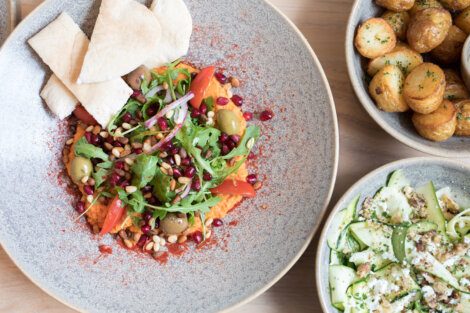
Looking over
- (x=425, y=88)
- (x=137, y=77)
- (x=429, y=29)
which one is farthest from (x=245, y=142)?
(x=429, y=29)

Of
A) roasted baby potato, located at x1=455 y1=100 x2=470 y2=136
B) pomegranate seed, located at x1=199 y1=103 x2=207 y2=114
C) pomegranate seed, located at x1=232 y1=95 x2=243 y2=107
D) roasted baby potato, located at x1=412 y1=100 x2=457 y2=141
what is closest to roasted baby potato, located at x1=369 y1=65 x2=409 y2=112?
roasted baby potato, located at x1=412 y1=100 x2=457 y2=141

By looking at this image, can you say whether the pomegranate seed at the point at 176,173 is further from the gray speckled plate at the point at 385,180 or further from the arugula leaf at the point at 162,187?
the gray speckled plate at the point at 385,180

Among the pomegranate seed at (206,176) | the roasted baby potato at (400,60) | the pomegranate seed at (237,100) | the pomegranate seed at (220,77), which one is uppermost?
the roasted baby potato at (400,60)

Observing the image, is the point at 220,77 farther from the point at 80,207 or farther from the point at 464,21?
the point at 464,21

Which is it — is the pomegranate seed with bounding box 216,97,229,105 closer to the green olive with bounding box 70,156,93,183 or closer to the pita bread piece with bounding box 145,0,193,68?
the pita bread piece with bounding box 145,0,193,68

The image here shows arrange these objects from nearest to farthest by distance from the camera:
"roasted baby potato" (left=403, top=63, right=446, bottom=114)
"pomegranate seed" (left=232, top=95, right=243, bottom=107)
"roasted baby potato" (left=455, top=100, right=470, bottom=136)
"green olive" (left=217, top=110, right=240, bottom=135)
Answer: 1. "roasted baby potato" (left=403, top=63, right=446, bottom=114)
2. "roasted baby potato" (left=455, top=100, right=470, bottom=136)
3. "green olive" (left=217, top=110, right=240, bottom=135)
4. "pomegranate seed" (left=232, top=95, right=243, bottom=107)

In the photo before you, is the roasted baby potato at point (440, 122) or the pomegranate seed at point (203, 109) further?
the pomegranate seed at point (203, 109)

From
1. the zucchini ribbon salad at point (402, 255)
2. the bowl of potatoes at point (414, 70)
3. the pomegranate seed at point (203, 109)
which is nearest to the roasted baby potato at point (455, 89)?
the bowl of potatoes at point (414, 70)
